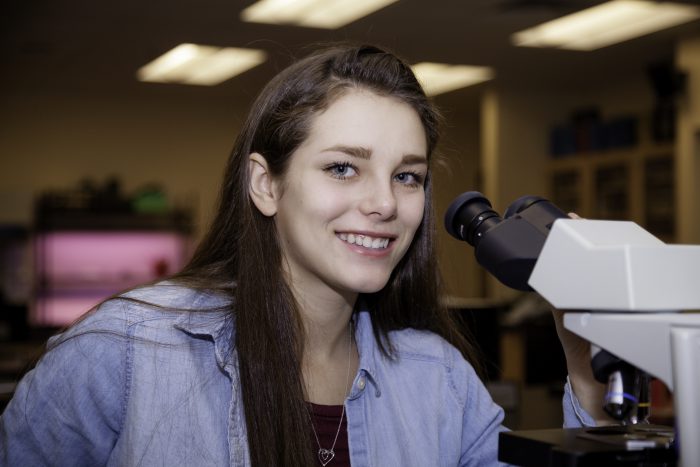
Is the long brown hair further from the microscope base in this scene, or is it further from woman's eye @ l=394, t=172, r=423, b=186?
the microscope base

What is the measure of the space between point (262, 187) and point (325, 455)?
1.46 feet

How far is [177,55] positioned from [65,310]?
2.18m

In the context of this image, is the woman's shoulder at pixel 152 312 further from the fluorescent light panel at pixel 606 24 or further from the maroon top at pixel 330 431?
the fluorescent light panel at pixel 606 24

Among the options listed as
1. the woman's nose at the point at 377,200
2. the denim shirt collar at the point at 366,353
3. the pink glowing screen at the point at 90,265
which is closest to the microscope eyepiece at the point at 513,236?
the woman's nose at the point at 377,200

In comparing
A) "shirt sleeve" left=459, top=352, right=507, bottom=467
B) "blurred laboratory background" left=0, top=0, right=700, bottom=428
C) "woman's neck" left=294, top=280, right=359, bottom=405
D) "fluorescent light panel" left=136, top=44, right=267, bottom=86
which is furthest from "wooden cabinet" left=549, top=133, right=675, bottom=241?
"woman's neck" left=294, top=280, right=359, bottom=405

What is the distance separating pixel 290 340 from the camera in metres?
1.40

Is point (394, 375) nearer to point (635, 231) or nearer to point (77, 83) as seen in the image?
point (635, 231)

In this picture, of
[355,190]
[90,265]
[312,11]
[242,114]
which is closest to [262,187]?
[355,190]

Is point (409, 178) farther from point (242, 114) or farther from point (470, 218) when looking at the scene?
point (242, 114)

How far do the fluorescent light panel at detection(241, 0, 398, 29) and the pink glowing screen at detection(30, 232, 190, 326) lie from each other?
2.59 meters

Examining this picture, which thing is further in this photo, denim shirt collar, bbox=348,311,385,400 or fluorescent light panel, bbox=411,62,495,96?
fluorescent light panel, bbox=411,62,495,96

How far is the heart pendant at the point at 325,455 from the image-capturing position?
1.38 meters

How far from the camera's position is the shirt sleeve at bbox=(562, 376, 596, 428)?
1.25 meters

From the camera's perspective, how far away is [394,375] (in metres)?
1.52
